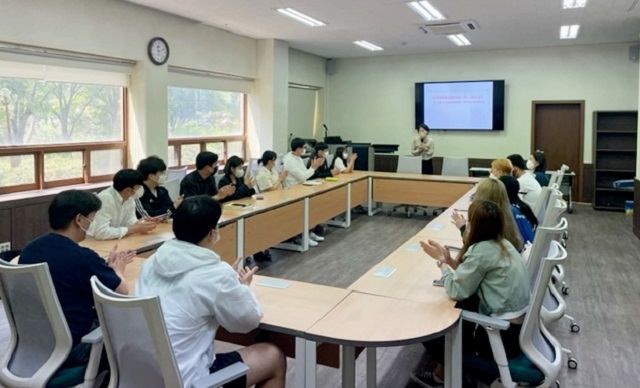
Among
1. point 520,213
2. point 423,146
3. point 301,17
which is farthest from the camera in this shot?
point 423,146

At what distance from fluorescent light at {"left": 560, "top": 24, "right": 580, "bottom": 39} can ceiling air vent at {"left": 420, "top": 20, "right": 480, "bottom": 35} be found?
1310 mm

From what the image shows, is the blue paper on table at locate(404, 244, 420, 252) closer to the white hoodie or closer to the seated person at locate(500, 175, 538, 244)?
the seated person at locate(500, 175, 538, 244)

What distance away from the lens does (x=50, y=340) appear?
6.67 ft

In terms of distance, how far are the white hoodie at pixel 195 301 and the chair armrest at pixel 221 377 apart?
4cm

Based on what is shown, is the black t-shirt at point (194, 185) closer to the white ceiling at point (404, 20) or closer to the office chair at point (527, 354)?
the white ceiling at point (404, 20)

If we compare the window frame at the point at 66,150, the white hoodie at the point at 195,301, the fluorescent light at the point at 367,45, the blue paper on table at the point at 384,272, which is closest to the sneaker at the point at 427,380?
the blue paper on table at the point at 384,272

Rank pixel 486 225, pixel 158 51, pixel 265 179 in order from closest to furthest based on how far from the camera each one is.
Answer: pixel 486 225, pixel 265 179, pixel 158 51

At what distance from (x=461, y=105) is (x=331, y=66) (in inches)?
116

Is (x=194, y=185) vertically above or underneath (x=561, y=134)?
underneath

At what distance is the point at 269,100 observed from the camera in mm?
8930

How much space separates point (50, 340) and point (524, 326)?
6.24 ft

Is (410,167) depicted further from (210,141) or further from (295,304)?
(295,304)

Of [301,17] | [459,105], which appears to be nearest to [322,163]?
[301,17]

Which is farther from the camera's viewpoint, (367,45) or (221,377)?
(367,45)
